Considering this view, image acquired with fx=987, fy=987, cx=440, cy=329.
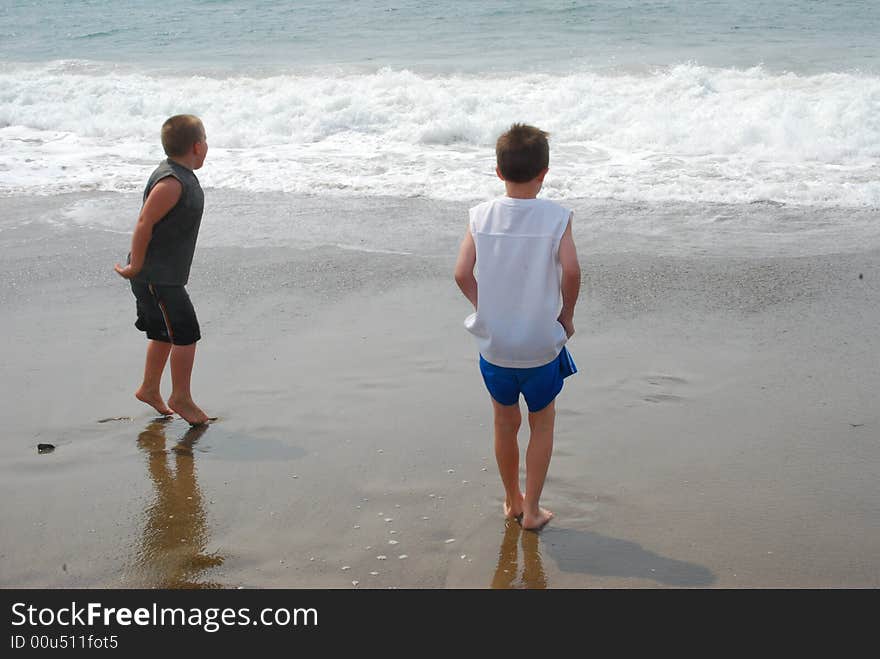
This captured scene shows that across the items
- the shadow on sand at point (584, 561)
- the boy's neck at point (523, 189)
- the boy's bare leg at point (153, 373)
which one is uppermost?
the boy's neck at point (523, 189)

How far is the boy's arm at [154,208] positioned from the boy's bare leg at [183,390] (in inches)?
19.1

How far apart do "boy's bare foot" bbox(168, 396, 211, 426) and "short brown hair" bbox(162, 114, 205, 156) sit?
1.15m

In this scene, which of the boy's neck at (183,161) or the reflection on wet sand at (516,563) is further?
the boy's neck at (183,161)

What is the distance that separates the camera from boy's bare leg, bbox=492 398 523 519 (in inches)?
144

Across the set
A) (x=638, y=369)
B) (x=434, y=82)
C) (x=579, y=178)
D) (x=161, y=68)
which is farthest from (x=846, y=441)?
(x=161, y=68)

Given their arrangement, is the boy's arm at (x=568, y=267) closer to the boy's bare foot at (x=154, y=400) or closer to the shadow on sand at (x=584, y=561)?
the shadow on sand at (x=584, y=561)

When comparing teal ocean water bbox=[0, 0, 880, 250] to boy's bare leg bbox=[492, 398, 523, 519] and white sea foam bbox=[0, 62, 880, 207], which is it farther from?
boy's bare leg bbox=[492, 398, 523, 519]

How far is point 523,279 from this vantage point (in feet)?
11.2

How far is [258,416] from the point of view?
4.66 m

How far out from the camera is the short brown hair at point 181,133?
14.6 ft

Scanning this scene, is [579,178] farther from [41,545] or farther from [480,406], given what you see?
[41,545]

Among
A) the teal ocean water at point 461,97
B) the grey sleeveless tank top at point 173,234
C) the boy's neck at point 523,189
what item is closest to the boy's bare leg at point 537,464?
the boy's neck at point 523,189

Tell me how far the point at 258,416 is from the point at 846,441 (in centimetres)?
264

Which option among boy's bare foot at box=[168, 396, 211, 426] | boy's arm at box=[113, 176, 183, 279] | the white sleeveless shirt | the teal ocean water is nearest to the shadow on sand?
the white sleeveless shirt
